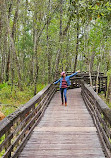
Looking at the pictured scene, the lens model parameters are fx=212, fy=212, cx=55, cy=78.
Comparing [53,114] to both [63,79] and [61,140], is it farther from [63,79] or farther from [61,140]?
[61,140]

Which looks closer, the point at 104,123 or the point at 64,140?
the point at 104,123

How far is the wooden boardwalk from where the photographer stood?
15.5 ft

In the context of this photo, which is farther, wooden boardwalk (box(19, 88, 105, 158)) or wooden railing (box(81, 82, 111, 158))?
wooden boardwalk (box(19, 88, 105, 158))

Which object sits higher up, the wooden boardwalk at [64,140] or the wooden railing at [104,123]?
the wooden railing at [104,123]

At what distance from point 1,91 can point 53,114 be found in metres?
6.69

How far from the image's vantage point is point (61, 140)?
219 inches

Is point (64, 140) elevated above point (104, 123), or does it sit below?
below

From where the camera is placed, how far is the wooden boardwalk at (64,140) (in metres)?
4.71

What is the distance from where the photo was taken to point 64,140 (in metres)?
5.57

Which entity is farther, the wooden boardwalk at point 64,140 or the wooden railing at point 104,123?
the wooden boardwalk at point 64,140

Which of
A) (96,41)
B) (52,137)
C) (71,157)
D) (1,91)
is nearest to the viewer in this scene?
(71,157)

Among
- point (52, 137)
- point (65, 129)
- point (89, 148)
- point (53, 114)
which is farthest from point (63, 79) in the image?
point (89, 148)

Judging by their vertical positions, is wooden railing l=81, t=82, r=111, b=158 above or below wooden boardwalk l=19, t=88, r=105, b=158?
above

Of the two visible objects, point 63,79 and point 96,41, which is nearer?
point 63,79
